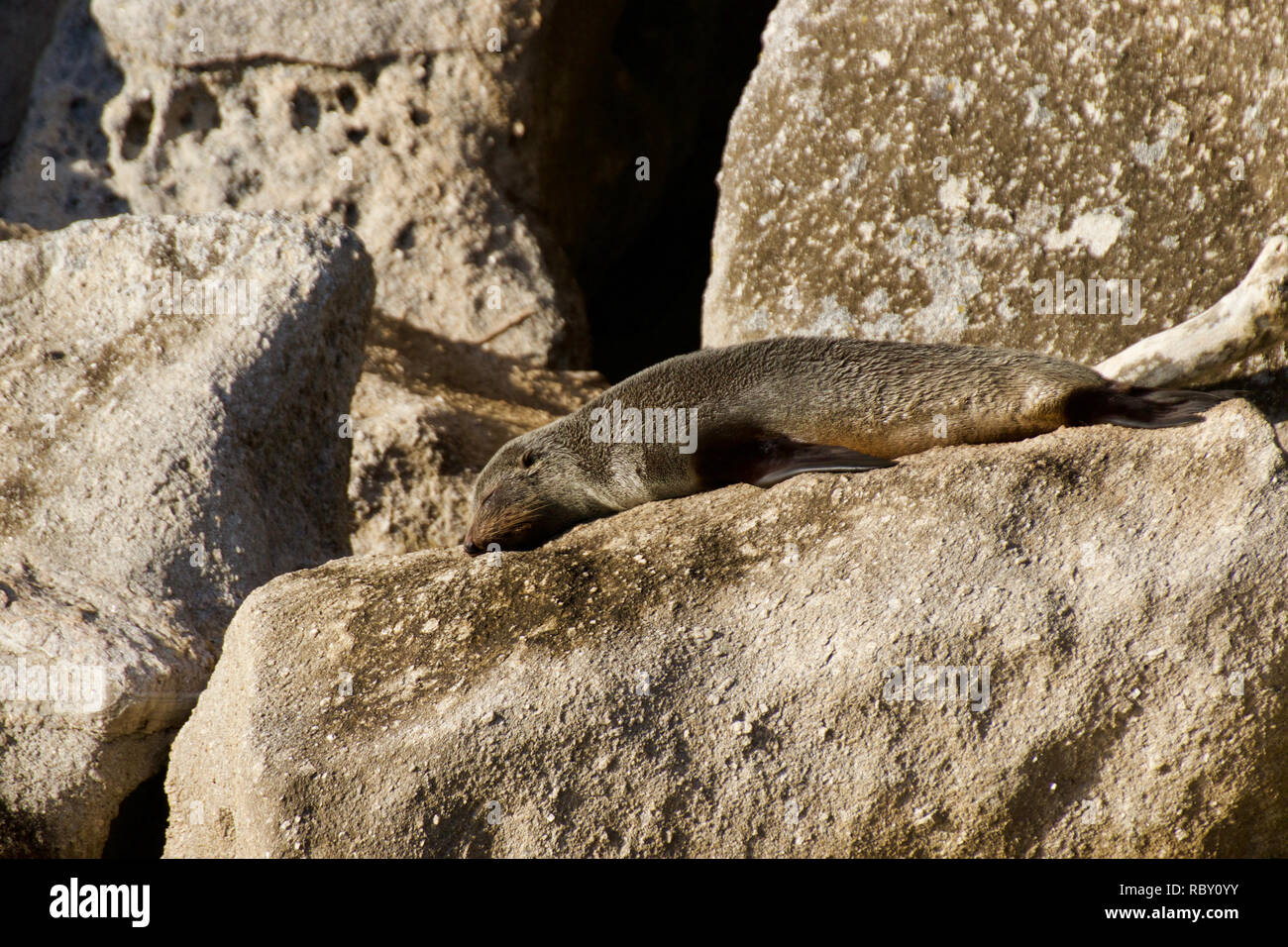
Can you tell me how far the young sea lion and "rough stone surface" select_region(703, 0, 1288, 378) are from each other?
1.01 meters

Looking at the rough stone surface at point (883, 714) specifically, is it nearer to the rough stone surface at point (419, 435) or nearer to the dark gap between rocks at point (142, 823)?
the dark gap between rocks at point (142, 823)

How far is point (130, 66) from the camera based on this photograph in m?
6.83

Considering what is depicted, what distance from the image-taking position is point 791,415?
13.6 ft

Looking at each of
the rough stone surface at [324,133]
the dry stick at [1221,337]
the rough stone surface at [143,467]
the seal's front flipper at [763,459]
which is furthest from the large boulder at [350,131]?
the dry stick at [1221,337]

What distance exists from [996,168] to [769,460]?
6.59 feet

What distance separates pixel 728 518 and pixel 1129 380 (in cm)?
170

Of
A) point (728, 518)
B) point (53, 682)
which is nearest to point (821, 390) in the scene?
point (728, 518)

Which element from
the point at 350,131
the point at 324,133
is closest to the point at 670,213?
the point at 350,131

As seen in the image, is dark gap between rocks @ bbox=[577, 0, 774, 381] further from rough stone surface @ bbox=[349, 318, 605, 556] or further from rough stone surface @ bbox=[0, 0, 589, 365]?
rough stone surface @ bbox=[349, 318, 605, 556]

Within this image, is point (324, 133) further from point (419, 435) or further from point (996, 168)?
point (996, 168)

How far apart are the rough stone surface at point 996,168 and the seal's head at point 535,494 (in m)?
1.34

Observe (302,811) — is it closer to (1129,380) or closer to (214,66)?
(1129,380)

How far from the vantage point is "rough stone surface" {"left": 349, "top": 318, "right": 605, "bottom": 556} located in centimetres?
579

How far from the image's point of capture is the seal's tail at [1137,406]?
11.8 ft
